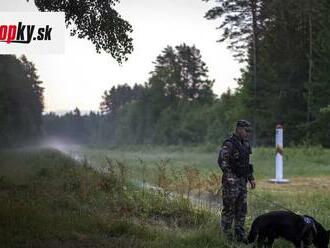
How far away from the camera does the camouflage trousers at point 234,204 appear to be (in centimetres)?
954

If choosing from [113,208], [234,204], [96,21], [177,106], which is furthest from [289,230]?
[177,106]

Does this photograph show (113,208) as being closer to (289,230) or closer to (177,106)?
(289,230)

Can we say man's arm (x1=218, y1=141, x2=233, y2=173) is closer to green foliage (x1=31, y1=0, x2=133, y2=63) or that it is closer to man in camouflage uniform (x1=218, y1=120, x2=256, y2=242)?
man in camouflage uniform (x1=218, y1=120, x2=256, y2=242)

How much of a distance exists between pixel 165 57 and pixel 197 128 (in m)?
18.9

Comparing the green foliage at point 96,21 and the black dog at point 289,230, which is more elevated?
the green foliage at point 96,21

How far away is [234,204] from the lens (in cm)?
964

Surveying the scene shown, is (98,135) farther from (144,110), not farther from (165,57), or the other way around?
(165,57)

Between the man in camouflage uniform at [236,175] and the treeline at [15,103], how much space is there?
33.6 metres

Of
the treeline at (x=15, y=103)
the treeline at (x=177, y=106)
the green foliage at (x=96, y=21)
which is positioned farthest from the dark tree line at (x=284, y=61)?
the green foliage at (x=96, y=21)

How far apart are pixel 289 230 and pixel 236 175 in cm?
146

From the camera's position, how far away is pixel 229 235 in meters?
9.61

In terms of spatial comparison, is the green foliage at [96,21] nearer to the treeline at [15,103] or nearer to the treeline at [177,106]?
the treeline at [15,103]

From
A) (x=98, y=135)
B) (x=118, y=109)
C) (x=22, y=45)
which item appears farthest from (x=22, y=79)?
(x=98, y=135)

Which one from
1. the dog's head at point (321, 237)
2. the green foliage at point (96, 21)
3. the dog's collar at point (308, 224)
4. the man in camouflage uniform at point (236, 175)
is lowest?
the dog's head at point (321, 237)
